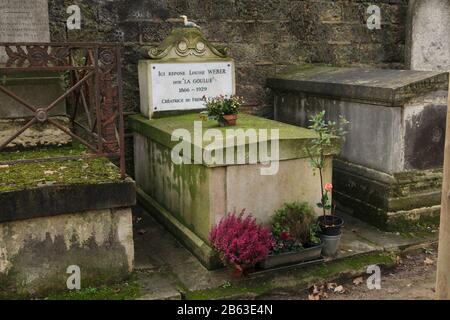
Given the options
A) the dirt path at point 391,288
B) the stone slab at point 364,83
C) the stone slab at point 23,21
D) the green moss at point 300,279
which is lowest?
the dirt path at point 391,288

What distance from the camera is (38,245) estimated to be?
13.9 ft

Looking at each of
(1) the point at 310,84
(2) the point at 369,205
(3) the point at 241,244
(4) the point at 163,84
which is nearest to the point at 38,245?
(3) the point at 241,244

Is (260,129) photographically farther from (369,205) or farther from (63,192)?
(63,192)

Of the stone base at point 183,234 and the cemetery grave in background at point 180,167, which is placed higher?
the cemetery grave in background at point 180,167

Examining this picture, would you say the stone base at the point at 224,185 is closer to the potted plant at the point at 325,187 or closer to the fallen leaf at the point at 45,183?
the potted plant at the point at 325,187

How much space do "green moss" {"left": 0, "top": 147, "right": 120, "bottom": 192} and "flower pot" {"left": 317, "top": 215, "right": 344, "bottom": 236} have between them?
2.18m

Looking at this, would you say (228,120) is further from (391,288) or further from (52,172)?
(391,288)

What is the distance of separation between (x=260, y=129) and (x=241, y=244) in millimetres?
1513

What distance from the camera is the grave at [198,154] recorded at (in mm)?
4902

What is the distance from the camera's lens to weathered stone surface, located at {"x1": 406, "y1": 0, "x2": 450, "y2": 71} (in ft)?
29.7

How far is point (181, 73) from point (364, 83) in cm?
244

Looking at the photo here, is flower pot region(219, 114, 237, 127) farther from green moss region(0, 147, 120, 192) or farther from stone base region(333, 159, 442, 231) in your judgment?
stone base region(333, 159, 442, 231)

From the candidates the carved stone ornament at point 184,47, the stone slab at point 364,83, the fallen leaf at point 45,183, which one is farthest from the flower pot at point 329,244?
the carved stone ornament at point 184,47

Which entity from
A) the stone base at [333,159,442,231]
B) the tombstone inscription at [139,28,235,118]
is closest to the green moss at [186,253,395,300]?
the stone base at [333,159,442,231]
